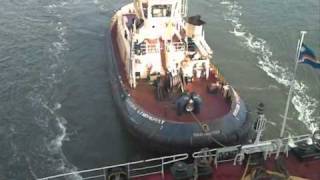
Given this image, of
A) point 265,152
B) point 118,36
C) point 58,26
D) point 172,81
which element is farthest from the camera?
point 58,26

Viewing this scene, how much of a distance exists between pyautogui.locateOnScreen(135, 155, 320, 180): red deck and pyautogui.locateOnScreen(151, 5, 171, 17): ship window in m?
14.5

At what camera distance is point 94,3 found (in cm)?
4416

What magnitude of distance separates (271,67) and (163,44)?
32.3 feet

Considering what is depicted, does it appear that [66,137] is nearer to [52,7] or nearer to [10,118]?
[10,118]

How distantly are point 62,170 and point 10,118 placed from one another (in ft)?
20.0

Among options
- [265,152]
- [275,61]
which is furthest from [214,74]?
[265,152]

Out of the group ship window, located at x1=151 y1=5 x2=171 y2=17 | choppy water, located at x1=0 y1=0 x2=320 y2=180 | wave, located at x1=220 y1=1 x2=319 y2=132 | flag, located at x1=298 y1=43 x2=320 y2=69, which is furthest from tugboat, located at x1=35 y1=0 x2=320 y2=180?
wave, located at x1=220 y1=1 x2=319 y2=132

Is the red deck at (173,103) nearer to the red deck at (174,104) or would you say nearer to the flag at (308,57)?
the red deck at (174,104)

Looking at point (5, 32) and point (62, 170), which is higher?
point (5, 32)

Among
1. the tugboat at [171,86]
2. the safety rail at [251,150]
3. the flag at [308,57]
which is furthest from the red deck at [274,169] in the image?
the tugboat at [171,86]

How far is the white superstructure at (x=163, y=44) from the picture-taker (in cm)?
2631

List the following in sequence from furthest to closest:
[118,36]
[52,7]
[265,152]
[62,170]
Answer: [52,7]
[118,36]
[62,170]
[265,152]

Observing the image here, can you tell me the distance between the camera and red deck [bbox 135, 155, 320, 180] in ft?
47.8

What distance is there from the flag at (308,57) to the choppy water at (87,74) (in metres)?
11.3
